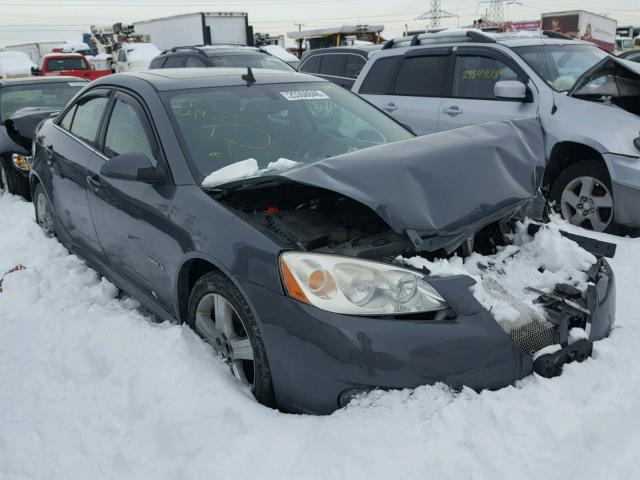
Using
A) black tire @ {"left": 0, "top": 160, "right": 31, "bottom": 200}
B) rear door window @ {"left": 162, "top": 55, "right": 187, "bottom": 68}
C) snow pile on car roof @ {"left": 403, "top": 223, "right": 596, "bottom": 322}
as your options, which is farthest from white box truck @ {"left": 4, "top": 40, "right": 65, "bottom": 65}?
snow pile on car roof @ {"left": 403, "top": 223, "right": 596, "bottom": 322}

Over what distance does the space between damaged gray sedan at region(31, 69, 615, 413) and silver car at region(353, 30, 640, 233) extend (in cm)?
196

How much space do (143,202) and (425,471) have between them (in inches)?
80.6

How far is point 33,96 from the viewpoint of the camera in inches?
309

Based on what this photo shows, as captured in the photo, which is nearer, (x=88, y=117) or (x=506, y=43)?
(x=88, y=117)

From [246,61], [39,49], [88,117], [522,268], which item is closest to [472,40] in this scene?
[88,117]

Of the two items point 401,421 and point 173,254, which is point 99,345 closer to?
point 173,254

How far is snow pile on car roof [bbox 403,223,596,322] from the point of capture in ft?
7.83

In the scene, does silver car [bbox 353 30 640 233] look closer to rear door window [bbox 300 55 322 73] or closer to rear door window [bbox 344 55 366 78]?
rear door window [bbox 344 55 366 78]

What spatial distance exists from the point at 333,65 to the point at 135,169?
30.6 ft

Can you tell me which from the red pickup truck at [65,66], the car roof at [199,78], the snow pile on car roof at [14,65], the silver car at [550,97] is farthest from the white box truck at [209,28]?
the car roof at [199,78]

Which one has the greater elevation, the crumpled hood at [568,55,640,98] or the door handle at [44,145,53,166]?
the crumpled hood at [568,55,640,98]

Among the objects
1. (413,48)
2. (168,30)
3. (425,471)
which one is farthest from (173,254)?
(168,30)

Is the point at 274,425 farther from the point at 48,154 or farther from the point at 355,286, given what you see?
the point at 48,154

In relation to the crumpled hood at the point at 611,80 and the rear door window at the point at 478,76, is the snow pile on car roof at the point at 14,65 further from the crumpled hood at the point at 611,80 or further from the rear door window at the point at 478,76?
the crumpled hood at the point at 611,80
